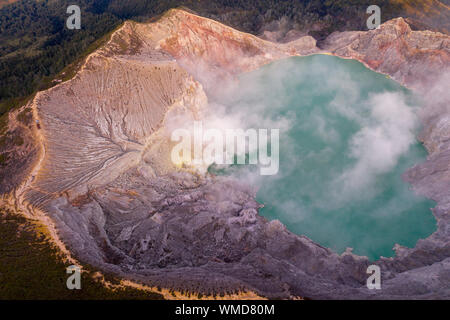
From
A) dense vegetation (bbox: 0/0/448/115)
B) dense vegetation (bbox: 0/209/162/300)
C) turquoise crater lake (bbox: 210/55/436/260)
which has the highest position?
dense vegetation (bbox: 0/0/448/115)

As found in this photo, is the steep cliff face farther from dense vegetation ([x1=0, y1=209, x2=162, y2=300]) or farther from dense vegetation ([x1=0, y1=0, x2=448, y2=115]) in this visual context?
dense vegetation ([x1=0, y1=0, x2=448, y2=115])

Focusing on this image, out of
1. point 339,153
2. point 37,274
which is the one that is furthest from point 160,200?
point 339,153

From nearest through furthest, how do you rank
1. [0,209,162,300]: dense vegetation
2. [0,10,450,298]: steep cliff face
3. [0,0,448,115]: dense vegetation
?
[0,209,162,300]: dense vegetation < [0,10,450,298]: steep cliff face < [0,0,448,115]: dense vegetation

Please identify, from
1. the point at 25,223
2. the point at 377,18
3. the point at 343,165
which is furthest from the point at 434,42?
the point at 25,223

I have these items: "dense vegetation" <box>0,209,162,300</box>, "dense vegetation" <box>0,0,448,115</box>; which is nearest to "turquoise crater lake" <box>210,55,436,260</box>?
"dense vegetation" <box>0,209,162,300</box>

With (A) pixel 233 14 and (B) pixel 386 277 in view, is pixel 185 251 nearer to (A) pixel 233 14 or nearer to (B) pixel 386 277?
(B) pixel 386 277

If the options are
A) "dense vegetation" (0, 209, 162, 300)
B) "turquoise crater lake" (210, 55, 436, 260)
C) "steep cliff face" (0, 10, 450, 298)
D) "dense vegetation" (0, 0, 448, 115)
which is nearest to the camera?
"dense vegetation" (0, 209, 162, 300)

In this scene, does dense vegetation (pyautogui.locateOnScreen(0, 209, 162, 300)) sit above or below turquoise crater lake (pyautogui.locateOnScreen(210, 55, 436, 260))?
below
